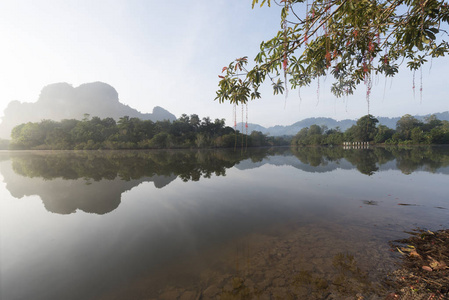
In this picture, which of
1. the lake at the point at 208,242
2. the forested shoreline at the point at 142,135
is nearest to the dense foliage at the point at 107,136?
the forested shoreline at the point at 142,135

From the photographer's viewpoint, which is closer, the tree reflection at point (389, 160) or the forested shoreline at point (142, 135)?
the tree reflection at point (389, 160)

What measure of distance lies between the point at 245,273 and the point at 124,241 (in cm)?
359

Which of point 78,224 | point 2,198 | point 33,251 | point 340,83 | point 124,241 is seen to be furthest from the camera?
point 2,198

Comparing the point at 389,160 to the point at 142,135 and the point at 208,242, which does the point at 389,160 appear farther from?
the point at 142,135

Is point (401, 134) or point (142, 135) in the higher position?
point (142, 135)

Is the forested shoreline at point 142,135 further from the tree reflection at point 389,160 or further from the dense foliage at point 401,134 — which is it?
the tree reflection at point 389,160

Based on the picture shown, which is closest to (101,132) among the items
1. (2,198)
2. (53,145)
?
(53,145)

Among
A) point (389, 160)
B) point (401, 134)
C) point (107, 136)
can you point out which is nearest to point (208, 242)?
point (389, 160)

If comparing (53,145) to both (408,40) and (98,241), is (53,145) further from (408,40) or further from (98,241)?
(408,40)

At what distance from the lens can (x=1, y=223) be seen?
6.45 m

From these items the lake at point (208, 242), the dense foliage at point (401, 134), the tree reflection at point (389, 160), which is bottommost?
the lake at point (208, 242)

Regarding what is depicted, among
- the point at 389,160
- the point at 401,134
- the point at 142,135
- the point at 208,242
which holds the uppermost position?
the point at 142,135

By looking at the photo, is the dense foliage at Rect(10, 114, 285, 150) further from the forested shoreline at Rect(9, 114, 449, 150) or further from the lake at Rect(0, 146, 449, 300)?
the lake at Rect(0, 146, 449, 300)

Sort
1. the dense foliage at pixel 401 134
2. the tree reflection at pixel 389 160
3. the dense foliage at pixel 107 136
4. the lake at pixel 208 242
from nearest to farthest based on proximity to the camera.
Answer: the lake at pixel 208 242
the tree reflection at pixel 389 160
the dense foliage at pixel 107 136
the dense foliage at pixel 401 134
